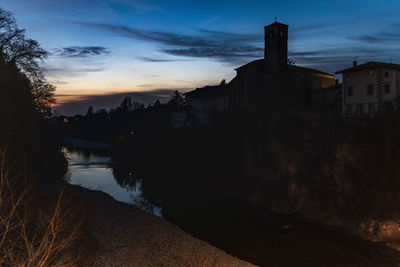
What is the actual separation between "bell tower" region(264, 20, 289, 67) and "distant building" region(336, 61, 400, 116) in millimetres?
12644

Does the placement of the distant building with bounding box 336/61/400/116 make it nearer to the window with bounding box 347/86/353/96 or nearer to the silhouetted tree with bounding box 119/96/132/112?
the window with bounding box 347/86/353/96

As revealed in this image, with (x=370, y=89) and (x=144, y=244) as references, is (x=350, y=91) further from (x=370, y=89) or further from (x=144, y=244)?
(x=144, y=244)

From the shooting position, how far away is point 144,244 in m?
19.4

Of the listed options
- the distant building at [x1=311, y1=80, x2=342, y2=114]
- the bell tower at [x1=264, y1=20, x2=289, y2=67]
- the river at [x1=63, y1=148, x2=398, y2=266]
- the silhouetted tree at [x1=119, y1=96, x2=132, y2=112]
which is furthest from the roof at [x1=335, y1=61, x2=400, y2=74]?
the silhouetted tree at [x1=119, y1=96, x2=132, y2=112]

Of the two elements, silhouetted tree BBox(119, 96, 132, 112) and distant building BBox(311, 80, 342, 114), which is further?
silhouetted tree BBox(119, 96, 132, 112)

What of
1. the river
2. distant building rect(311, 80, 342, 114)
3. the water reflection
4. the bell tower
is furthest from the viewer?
the bell tower

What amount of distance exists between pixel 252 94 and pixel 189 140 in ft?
43.6

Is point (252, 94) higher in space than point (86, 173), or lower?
higher

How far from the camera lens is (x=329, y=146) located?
29.1m

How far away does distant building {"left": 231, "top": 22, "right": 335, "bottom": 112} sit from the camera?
4609cm

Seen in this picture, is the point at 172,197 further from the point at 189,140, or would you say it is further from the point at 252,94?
the point at 252,94

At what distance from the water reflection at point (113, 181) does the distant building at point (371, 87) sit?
78.2ft

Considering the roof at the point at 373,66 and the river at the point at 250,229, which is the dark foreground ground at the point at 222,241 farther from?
the roof at the point at 373,66

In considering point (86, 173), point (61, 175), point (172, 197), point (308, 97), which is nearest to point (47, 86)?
point (61, 175)
